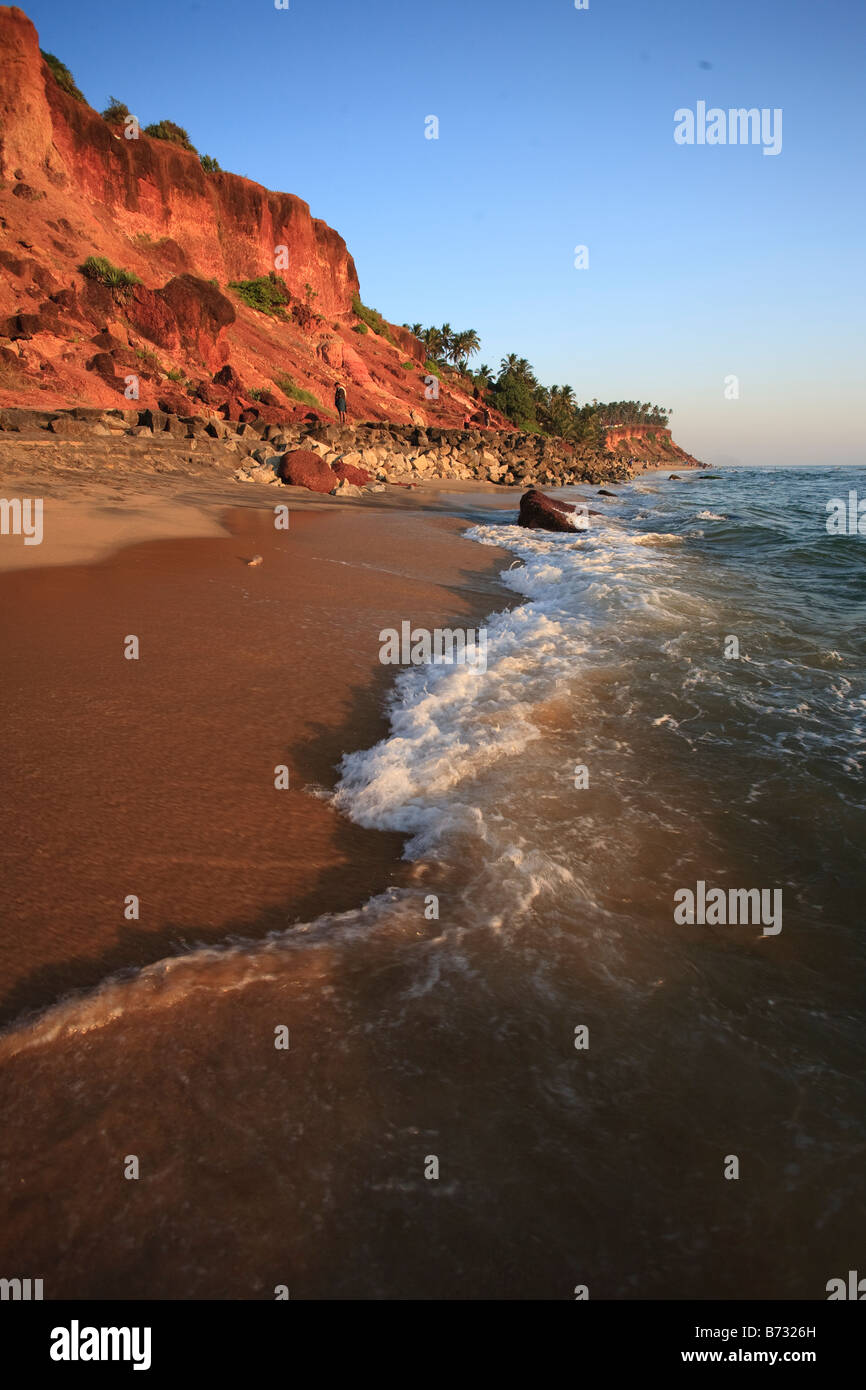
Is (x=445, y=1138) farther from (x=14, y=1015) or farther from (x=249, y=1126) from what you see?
(x=14, y=1015)

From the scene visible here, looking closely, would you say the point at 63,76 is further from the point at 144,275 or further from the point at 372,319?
the point at 372,319

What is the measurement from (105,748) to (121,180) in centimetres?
4208

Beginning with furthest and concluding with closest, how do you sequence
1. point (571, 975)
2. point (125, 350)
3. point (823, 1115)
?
point (125, 350)
point (571, 975)
point (823, 1115)

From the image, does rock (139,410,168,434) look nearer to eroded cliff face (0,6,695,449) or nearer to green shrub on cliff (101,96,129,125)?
eroded cliff face (0,6,695,449)

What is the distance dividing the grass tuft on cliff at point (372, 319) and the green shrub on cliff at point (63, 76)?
80.0ft

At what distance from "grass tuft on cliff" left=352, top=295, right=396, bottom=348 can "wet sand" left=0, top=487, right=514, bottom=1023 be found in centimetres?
5430

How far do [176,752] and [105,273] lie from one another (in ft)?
98.4

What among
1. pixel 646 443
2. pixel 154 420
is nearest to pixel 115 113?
pixel 154 420

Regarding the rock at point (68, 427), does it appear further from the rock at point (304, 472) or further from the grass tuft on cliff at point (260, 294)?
the grass tuft on cliff at point (260, 294)

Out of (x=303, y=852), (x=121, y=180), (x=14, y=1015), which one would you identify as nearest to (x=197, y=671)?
(x=303, y=852)

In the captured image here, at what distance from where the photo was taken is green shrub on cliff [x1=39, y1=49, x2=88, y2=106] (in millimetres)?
31375

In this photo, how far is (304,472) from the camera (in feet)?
57.9
